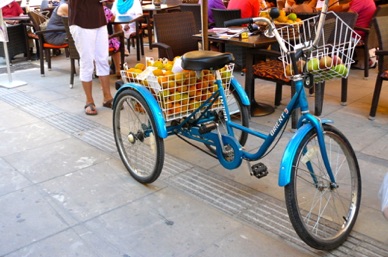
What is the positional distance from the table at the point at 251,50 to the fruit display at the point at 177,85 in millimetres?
800

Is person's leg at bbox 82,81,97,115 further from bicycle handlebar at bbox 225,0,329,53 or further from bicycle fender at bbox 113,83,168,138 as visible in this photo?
bicycle handlebar at bbox 225,0,329,53

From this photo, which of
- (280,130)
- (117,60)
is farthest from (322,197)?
(117,60)

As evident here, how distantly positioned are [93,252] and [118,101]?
1.14 meters

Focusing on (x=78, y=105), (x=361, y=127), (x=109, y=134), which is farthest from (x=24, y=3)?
(x=361, y=127)

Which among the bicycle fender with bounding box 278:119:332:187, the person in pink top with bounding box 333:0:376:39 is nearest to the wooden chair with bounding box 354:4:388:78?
the person in pink top with bounding box 333:0:376:39

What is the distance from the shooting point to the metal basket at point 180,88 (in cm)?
258

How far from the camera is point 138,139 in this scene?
9.45 feet

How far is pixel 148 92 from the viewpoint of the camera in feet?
8.61

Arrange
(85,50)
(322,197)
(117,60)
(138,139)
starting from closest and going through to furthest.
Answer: (322,197) → (138,139) → (85,50) → (117,60)

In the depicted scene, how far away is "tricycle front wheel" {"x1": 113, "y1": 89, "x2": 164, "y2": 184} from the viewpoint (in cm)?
263

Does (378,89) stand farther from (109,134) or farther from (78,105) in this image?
(78,105)

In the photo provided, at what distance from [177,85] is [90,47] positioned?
1.83 m

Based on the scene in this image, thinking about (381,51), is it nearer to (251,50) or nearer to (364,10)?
(251,50)

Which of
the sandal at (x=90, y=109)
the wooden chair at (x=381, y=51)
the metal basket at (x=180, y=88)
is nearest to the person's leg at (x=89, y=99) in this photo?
the sandal at (x=90, y=109)
